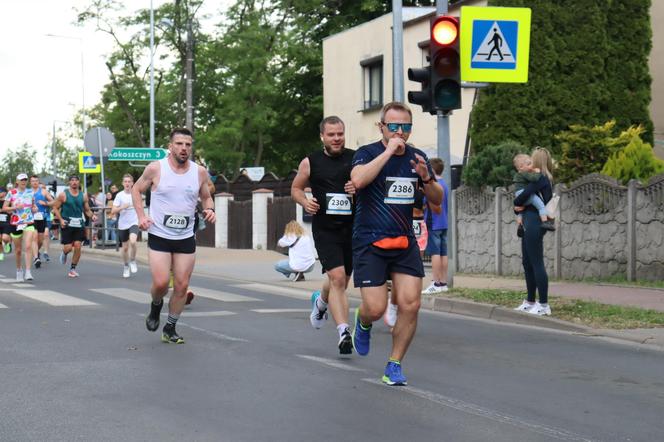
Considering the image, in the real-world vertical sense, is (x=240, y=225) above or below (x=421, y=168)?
below

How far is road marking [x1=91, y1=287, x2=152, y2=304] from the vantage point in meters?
14.9

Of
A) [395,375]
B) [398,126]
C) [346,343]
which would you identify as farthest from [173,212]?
[395,375]

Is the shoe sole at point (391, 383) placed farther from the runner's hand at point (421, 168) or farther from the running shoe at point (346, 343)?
the runner's hand at point (421, 168)

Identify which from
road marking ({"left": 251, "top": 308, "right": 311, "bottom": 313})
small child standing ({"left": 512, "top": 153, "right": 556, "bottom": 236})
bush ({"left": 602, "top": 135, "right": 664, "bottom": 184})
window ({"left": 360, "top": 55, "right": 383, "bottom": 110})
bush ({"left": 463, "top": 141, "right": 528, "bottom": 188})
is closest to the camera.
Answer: small child standing ({"left": 512, "top": 153, "right": 556, "bottom": 236})

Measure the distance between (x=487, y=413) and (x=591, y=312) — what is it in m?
5.73

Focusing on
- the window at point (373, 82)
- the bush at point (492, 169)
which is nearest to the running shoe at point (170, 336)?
the bush at point (492, 169)

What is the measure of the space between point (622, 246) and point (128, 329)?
8473 millimetres

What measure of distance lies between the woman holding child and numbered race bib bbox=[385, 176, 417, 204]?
4.90 meters

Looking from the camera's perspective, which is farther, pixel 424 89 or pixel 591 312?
pixel 424 89

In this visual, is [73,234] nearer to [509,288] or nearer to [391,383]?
[509,288]

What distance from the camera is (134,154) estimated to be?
3112cm

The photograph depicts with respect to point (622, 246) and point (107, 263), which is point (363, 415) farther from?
point (107, 263)

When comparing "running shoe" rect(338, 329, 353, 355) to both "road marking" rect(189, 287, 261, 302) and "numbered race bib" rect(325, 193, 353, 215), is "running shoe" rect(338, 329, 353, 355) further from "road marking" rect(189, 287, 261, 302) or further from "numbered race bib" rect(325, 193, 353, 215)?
"road marking" rect(189, 287, 261, 302)

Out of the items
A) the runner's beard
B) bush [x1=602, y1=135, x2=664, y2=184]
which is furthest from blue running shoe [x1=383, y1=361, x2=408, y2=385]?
bush [x1=602, y1=135, x2=664, y2=184]
